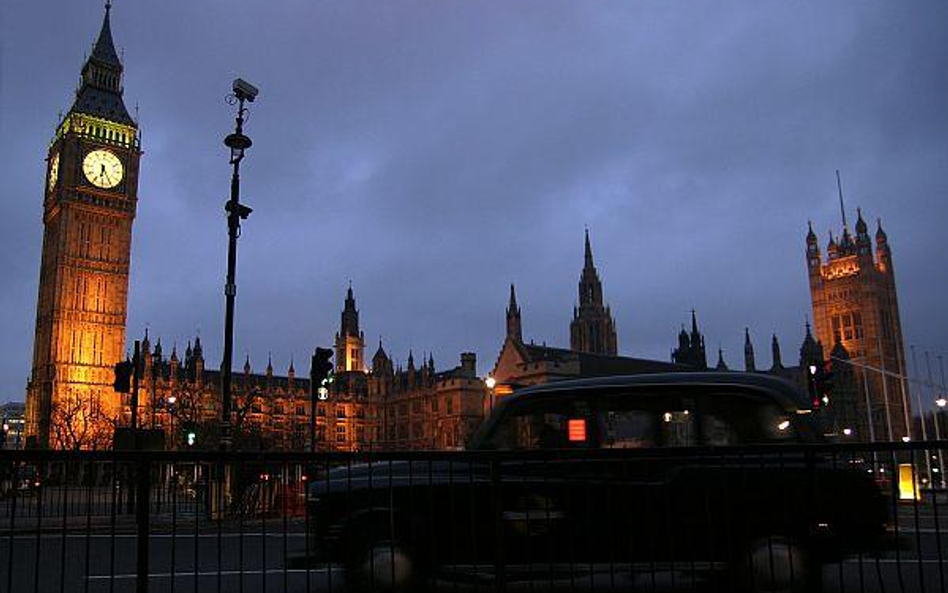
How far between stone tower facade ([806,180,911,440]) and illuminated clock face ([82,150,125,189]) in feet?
318

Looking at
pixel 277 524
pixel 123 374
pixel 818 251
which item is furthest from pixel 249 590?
pixel 818 251

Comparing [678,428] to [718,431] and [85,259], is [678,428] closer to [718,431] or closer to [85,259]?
[718,431]

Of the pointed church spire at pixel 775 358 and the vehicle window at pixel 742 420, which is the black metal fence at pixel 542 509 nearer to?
the vehicle window at pixel 742 420

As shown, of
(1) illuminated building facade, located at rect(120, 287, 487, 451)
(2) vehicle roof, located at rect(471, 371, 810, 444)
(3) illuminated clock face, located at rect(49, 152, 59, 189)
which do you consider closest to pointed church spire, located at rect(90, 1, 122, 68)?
(3) illuminated clock face, located at rect(49, 152, 59, 189)

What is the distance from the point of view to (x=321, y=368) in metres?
19.7

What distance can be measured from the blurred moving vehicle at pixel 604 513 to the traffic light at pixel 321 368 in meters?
12.5

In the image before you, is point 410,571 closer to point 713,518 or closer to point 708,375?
point 713,518

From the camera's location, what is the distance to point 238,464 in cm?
623

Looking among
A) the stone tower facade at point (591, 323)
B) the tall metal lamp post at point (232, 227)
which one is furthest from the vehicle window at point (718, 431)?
the stone tower facade at point (591, 323)

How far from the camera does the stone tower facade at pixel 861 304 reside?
115188mm

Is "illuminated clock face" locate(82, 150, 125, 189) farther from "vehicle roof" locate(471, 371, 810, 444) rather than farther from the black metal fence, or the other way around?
"vehicle roof" locate(471, 371, 810, 444)

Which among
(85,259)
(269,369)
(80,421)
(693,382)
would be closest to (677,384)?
(693,382)

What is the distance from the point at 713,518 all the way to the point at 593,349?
369 ft

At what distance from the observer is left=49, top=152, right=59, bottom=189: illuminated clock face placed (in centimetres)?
10026
